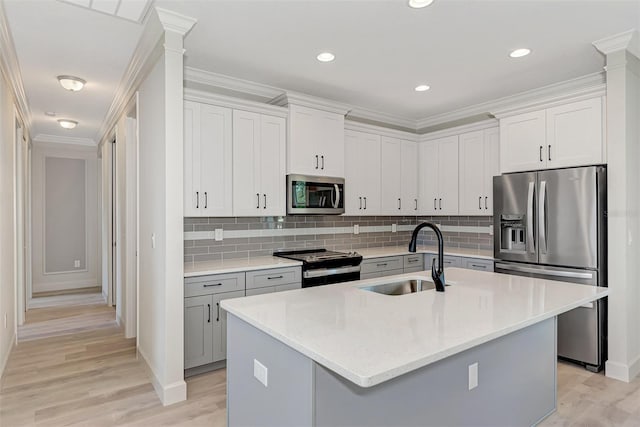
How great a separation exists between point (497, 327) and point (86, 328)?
4525 mm

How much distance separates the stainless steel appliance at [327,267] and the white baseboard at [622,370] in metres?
2.22

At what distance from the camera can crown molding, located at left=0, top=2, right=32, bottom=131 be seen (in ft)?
8.64

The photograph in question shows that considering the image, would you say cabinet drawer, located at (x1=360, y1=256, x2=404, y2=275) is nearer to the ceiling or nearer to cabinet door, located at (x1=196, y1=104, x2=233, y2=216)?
cabinet door, located at (x1=196, y1=104, x2=233, y2=216)

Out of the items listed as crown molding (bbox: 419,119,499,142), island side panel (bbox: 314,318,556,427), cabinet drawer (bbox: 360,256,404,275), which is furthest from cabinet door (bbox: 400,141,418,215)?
island side panel (bbox: 314,318,556,427)

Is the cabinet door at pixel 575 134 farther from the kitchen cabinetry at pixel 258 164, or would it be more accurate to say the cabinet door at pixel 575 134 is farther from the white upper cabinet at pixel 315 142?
the kitchen cabinetry at pixel 258 164

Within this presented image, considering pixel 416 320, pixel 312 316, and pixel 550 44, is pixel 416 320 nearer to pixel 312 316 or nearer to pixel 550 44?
pixel 312 316

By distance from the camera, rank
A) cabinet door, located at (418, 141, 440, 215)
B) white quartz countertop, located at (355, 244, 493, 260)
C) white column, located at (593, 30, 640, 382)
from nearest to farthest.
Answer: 1. white column, located at (593, 30, 640, 382)
2. white quartz countertop, located at (355, 244, 493, 260)
3. cabinet door, located at (418, 141, 440, 215)

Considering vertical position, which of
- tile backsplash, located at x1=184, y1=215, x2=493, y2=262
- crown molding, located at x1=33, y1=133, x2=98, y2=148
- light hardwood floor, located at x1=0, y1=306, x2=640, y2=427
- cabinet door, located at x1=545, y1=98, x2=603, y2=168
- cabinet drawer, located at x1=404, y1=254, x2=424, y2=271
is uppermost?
crown molding, located at x1=33, y1=133, x2=98, y2=148

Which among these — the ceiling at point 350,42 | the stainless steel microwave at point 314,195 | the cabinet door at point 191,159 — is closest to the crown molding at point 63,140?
the ceiling at point 350,42

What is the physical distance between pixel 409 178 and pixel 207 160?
2777 millimetres

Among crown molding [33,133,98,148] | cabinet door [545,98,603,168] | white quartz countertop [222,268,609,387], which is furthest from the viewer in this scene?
crown molding [33,133,98,148]

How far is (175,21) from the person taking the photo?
2518 millimetres

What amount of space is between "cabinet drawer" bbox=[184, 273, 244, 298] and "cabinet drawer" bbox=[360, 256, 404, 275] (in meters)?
1.45

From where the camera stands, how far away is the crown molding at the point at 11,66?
2635 millimetres
